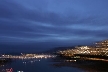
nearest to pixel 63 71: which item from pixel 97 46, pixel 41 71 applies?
pixel 41 71

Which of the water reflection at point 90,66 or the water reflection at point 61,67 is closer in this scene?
Answer: the water reflection at point 90,66

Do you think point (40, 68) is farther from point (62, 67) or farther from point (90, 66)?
point (90, 66)

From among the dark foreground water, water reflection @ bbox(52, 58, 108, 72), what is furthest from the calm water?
water reflection @ bbox(52, 58, 108, 72)

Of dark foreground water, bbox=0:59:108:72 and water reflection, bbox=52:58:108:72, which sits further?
dark foreground water, bbox=0:59:108:72

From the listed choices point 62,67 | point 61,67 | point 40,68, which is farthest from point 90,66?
point 40,68

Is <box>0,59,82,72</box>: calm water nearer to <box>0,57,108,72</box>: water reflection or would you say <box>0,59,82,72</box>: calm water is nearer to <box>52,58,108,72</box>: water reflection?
<box>0,57,108,72</box>: water reflection

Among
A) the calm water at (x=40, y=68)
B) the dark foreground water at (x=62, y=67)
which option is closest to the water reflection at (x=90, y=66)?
the dark foreground water at (x=62, y=67)

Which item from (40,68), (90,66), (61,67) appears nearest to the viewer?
(61,67)

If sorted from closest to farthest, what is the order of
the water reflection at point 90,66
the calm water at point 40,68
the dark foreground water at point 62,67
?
the water reflection at point 90,66
the dark foreground water at point 62,67
the calm water at point 40,68

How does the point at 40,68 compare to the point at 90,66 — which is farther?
the point at 40,68

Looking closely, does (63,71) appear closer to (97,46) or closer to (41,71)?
(41,71)

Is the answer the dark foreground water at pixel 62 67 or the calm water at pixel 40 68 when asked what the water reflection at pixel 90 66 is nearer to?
the dark foreground water at pixel 62 67

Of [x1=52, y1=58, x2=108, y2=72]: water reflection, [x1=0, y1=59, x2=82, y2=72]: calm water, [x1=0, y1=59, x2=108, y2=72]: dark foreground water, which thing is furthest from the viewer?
[x1=0, y1=59, x2=82, y2=72]: calm water

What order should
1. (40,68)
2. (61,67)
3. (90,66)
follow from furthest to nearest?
(40,68) < (90,66) < (61,67)
